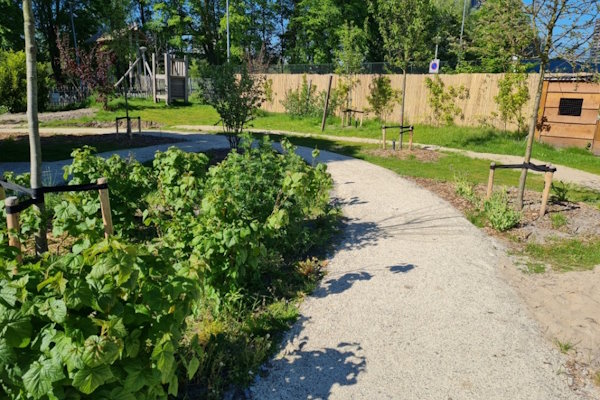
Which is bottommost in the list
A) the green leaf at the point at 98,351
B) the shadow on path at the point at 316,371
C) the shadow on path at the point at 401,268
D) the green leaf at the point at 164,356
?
the shadow on path at the point at 316,371

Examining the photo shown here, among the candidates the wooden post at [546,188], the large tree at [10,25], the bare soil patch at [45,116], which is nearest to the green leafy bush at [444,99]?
the wooden post at [546,188]

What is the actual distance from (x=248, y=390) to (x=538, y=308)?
2.76 metres

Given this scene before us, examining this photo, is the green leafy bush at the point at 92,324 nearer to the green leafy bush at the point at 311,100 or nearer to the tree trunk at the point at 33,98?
the tree trunk at the point at 33,98

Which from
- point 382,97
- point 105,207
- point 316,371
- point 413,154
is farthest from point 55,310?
point 382,97

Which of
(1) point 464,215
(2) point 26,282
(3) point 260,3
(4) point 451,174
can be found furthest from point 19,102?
(3) point 260,3

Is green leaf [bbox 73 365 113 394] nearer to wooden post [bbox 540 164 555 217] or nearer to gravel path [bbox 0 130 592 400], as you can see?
gravel path [bbox 0 130 592 400]

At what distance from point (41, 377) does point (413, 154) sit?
10.8 m

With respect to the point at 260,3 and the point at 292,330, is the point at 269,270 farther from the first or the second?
the point at 260,3

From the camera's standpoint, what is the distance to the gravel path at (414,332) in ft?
9.88

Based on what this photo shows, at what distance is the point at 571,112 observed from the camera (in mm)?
13312

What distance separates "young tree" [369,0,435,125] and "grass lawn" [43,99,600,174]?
9.19ft

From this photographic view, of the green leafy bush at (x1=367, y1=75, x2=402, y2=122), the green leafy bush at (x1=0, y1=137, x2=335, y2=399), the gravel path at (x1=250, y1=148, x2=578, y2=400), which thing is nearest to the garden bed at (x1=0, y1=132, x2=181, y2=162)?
the green leafy bush at (x1=0, y1=137, x2=335, y2=399)

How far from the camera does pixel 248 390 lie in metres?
2.95

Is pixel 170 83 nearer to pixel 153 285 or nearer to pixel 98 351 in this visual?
pixel 153 285
